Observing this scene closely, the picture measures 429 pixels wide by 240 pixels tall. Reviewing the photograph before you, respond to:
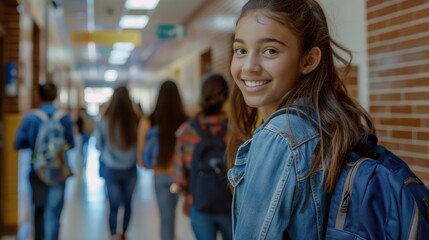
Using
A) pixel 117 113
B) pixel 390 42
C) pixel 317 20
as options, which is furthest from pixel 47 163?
pixel 317 20

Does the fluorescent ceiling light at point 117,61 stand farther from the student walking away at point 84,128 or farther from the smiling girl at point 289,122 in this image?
the smiling girl at point 289,122

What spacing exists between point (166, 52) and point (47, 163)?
11118mm

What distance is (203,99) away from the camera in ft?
10.5

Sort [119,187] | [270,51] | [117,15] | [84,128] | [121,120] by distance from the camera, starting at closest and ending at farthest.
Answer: [270,51] → [121,120] → [119,187] → [117,15] → [84,128]

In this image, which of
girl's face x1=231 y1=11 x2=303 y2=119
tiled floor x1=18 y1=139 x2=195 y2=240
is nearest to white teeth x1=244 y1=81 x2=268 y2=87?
girl's face x1=231 y1=11 x2=303 y2=119

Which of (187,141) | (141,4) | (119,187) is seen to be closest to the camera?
(187,141)

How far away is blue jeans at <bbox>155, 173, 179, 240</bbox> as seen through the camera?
412cm

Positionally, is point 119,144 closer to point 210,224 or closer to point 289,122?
point 210,224

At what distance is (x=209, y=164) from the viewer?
9.96ft

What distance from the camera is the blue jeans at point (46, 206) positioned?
4.14m

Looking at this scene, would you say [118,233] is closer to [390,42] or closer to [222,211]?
[222,211]

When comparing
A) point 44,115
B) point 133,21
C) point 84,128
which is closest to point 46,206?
point 44,115

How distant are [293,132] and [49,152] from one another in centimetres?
336

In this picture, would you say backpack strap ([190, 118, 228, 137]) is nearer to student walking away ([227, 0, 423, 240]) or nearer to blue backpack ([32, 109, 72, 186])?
blue backpack ([32, 109, 72, 186])
